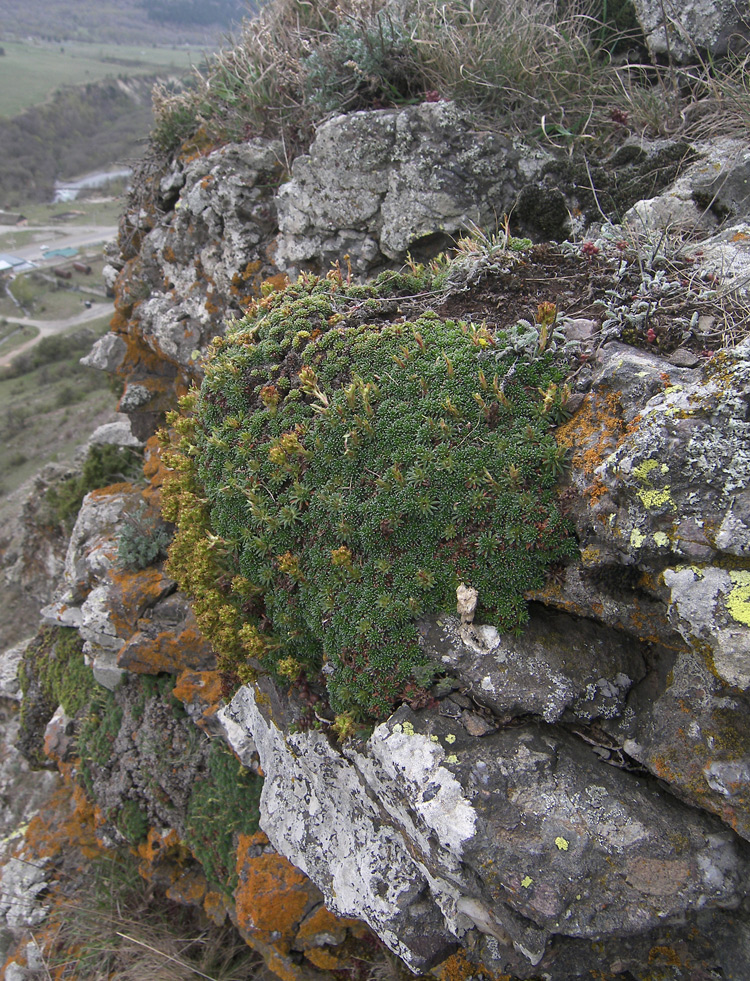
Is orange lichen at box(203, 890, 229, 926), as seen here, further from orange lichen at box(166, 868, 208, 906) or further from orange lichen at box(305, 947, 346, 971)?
orange lichen at box(305, 947, 346, 971)

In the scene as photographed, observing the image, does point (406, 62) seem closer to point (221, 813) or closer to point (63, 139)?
point (221, 813)

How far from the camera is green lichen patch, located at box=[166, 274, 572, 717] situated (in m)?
3.82

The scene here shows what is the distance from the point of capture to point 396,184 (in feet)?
21.3

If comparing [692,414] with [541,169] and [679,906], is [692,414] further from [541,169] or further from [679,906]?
[541,169]

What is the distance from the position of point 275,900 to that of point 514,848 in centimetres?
289

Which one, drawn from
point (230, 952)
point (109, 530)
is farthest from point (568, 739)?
point (109, 530)

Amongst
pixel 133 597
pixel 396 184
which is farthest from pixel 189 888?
pixel 396 184

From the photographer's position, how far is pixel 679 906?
297cm

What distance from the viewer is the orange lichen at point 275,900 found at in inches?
191

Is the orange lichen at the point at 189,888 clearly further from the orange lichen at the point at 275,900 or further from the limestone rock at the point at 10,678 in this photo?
the limestone rock at the point at 10,678

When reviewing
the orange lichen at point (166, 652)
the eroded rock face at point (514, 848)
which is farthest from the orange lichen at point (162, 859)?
the eroded rock face at point (514, 848)

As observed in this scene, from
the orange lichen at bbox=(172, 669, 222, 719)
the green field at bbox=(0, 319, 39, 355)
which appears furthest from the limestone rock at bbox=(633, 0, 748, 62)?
the green field at bbox=(0, 319, 39, 355)

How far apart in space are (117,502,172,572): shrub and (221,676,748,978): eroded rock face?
3.99 meters

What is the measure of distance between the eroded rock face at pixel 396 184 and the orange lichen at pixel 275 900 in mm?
6551
